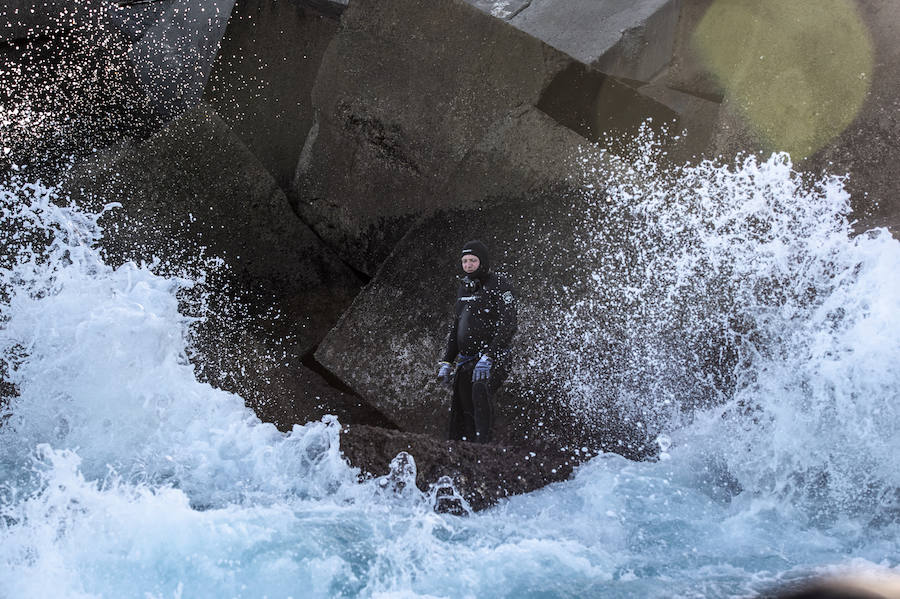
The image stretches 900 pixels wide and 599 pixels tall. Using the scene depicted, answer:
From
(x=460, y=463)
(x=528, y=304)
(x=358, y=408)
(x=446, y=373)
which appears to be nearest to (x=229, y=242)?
(x=358, y=408)

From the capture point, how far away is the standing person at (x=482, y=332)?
3.77 meters

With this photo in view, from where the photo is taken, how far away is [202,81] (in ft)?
18.6

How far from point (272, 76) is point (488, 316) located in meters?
2.32

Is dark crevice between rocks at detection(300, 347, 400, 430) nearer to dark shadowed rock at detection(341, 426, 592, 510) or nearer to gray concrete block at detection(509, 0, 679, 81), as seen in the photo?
dark shadowed rock at detection(341, 426, 592, 510)

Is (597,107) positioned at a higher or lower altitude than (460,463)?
higher

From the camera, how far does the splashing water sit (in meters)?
2.49

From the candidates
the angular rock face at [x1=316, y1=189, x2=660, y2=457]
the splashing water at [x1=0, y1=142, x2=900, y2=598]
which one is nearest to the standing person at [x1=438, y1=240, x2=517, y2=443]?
the angular rock face at [x1=316, y1=189, x2=660, y2=457]

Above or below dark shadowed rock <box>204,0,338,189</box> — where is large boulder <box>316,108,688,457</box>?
below

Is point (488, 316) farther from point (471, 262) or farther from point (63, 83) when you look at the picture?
point (63, 83)

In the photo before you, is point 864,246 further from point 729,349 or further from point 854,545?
point 854,545

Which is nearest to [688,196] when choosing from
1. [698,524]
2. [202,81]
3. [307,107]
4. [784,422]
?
[784,422]

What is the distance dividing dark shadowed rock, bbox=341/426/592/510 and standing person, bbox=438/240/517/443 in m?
0.65

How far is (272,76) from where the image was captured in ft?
16.8

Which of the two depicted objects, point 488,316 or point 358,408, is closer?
point 488,316
